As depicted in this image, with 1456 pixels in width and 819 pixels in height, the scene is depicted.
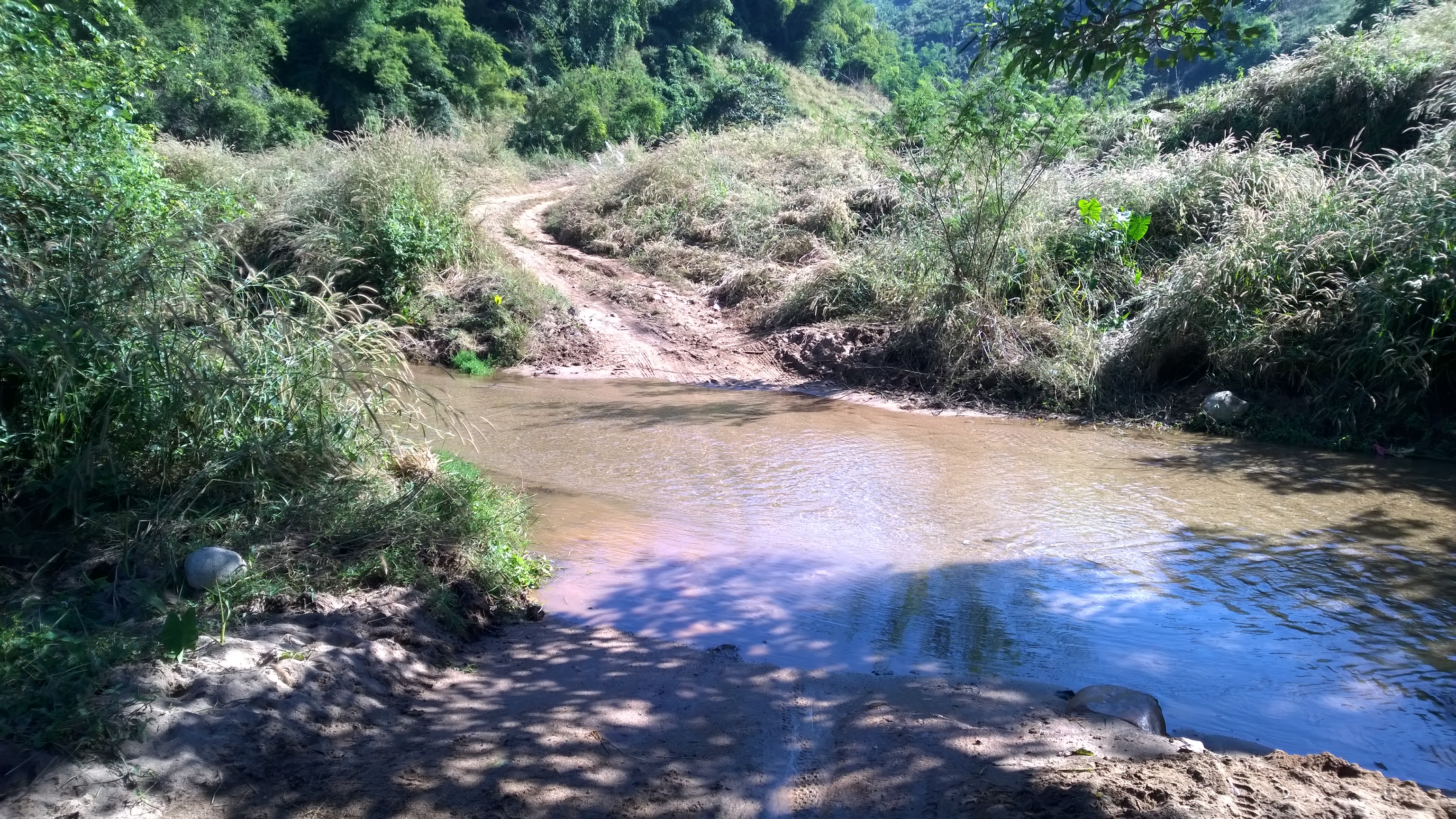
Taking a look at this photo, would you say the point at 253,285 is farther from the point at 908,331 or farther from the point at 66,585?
the point at 908,331

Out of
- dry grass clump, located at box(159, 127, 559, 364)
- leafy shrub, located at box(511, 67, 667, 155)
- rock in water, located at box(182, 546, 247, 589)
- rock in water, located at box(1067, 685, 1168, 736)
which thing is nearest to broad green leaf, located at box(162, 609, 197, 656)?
rock in water, located at box(182, 546, 247, 589)

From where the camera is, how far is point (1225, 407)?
9289 millimetres

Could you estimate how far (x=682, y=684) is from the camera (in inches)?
155

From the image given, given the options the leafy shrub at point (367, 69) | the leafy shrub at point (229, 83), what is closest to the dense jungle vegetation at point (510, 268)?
the leafy shrub at point (229, 83)

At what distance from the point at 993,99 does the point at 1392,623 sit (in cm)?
724

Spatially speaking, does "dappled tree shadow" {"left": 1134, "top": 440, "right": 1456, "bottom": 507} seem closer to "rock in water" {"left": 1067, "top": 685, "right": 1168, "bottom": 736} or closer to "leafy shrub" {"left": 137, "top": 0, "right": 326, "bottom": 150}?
"rock in water" {"left": 1067, "top": 685, "right": 1168, "bottom": 736}

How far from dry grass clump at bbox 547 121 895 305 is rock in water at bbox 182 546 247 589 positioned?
31.6 ft

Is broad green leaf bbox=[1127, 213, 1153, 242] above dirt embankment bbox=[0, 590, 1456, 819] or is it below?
above

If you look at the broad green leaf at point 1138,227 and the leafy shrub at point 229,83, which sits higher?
the leafy shrub at point 229,83

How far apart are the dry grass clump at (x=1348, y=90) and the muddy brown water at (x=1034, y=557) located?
22.7ft

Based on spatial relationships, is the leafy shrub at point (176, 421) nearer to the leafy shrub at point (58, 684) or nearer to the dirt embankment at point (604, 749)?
the leafy shrub at point (58, 684)

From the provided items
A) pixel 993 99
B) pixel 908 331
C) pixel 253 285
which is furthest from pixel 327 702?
pixel 993 99

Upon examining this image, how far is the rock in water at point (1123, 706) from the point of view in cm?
353

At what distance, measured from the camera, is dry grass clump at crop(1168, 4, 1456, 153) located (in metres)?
12.5
